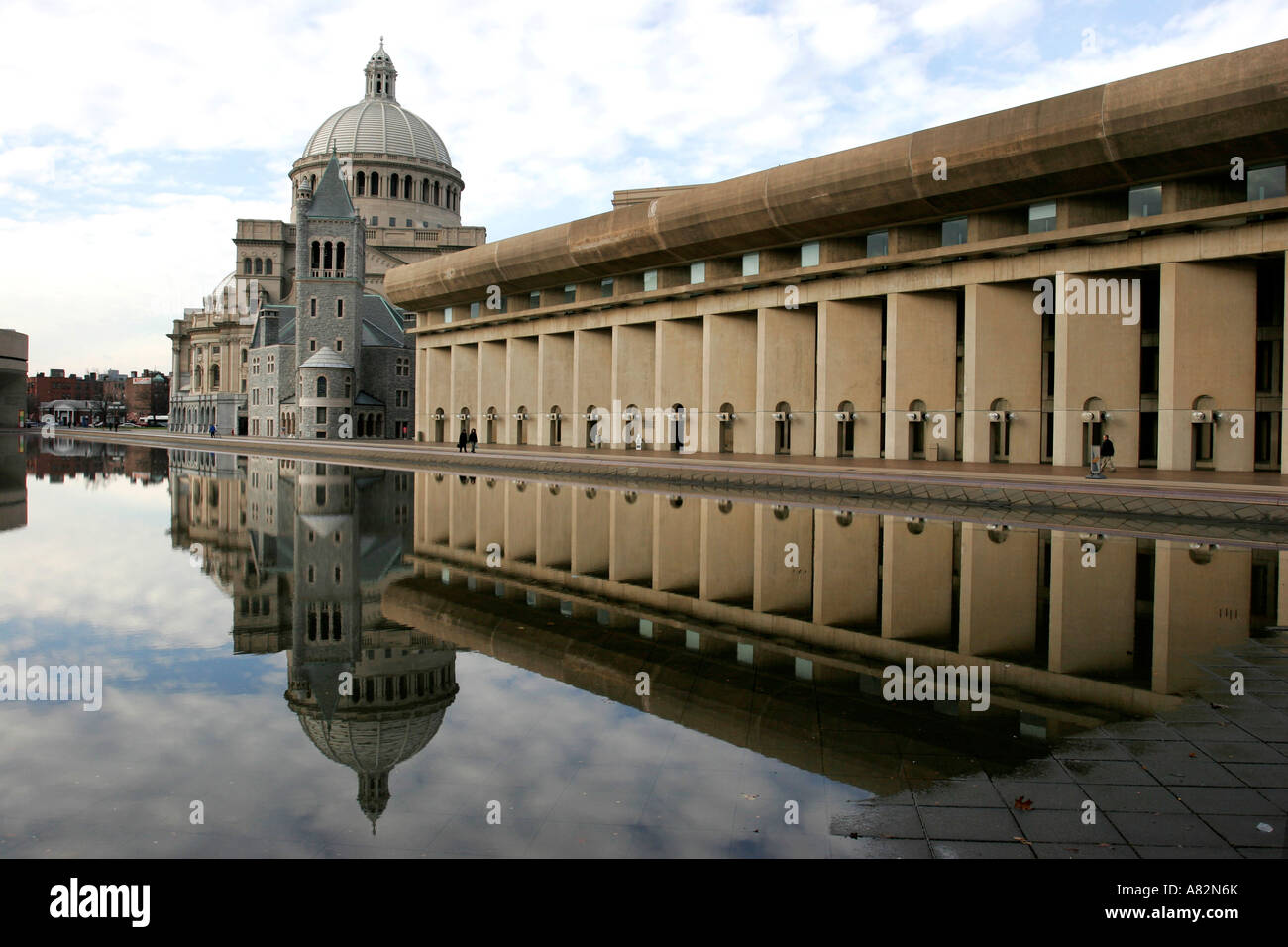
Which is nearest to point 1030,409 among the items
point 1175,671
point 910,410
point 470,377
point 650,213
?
point 910,410

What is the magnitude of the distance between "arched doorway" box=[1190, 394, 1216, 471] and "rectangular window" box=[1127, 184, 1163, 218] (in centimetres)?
669

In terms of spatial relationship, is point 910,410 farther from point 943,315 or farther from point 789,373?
point 789,373

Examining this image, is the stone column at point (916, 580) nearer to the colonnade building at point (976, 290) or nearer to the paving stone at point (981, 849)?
the paving stone at point (981, 849)

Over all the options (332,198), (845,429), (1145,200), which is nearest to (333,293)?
(332,198)

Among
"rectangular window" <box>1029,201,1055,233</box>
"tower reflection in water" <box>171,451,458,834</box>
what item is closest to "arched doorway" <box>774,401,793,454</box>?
"rectangular window" <box>1029,201,1055,233</box>

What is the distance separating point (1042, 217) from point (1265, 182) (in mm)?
7184

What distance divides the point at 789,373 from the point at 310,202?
52.7m

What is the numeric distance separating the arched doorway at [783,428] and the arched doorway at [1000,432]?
935 centimetres

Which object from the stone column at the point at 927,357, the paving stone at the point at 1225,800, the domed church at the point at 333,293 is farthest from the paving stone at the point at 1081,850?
the domed church at the point at 333,293

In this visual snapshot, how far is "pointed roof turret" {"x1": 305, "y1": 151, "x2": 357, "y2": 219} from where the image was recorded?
80.8 metres

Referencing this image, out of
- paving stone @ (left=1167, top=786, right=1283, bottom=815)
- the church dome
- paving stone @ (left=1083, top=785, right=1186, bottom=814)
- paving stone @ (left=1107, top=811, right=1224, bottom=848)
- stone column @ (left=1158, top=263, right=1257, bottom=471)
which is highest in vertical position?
the church dome

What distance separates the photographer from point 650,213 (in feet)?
158

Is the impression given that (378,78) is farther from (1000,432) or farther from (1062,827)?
(1062,827)

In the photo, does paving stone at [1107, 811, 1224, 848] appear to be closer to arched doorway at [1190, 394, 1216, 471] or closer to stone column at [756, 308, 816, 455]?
arched doorway at [1190, 394, 1216, 471]
